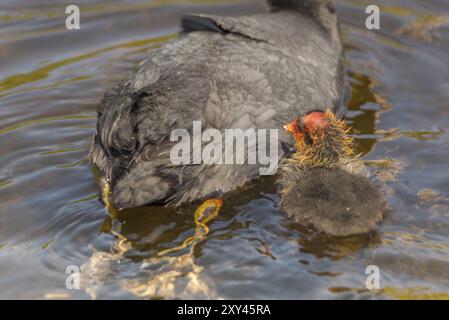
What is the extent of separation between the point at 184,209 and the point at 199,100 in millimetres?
834

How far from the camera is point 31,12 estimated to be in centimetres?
948

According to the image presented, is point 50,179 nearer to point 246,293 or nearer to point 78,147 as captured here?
point 78,147

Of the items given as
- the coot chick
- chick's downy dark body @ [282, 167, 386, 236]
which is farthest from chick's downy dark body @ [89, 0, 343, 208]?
chick's downy dark body @ [282, 167, 386, 236]

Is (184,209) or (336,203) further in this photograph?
(184,209)

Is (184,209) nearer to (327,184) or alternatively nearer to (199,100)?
(199,100)

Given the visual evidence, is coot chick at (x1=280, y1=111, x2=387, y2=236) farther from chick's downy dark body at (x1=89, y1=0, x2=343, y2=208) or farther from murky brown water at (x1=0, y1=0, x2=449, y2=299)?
chick's downy dark body at (x1=89, y1=0, x2=343, y2=208)

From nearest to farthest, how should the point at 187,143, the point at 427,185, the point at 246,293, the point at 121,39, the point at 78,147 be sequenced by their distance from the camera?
the point at 246,293 → the point at 187,143 → the point at 427,185 → the point at 78,147 → the point at 121,39

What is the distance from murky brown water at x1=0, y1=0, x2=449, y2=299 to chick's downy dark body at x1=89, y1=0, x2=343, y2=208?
0.31 metres

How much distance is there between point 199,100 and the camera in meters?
5.52

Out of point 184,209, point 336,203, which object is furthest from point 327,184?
point 184,209

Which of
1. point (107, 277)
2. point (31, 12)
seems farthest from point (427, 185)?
point (31, 12)

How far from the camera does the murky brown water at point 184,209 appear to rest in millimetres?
5000

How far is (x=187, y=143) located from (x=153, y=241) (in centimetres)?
72

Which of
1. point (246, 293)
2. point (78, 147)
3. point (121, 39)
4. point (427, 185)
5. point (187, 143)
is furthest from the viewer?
point (121, 39)
